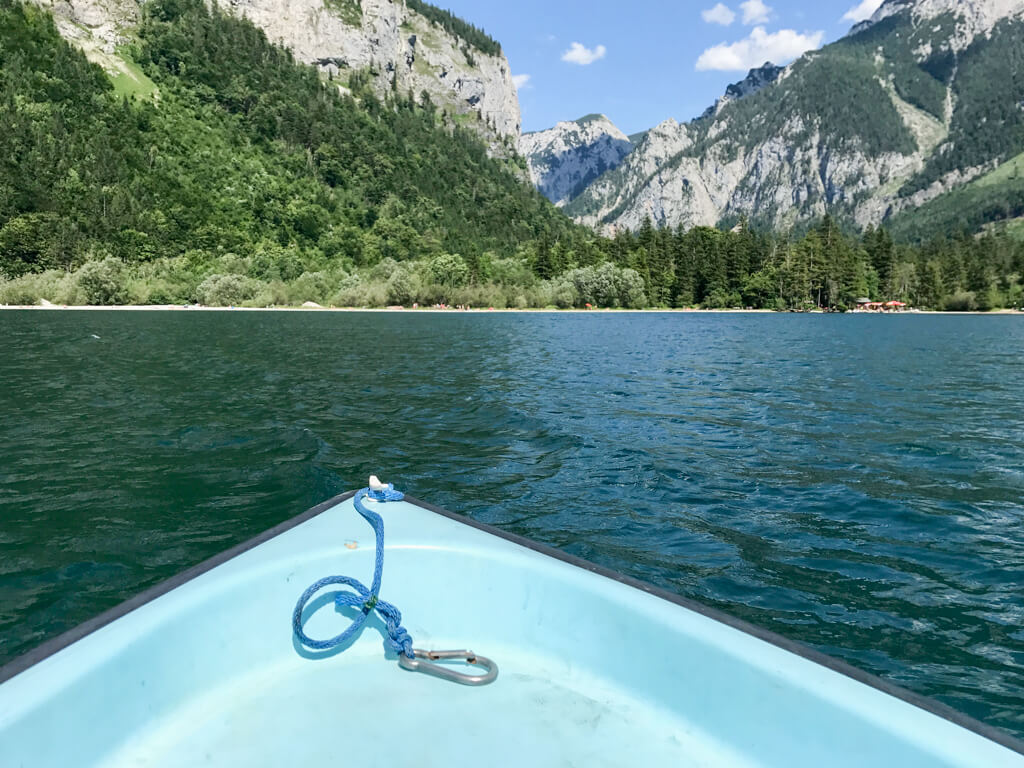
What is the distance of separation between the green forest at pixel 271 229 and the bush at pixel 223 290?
0.23 metres

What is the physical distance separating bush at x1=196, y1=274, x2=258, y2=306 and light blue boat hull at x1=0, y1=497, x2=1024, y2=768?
93.8m

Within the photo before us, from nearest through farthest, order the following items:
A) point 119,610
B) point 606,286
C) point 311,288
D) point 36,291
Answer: point 119,610 < point 36,291 < point 311,288 < point 606,286

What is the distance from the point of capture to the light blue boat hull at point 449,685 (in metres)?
2.33

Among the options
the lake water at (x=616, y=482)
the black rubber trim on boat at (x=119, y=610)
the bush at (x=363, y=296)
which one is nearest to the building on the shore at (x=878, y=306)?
the bush at (x=363, y=296)

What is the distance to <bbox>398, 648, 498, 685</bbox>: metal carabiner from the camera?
3152 mm

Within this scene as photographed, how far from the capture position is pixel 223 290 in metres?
87.2

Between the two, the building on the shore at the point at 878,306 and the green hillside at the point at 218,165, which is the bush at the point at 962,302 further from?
the green hillside at the point at 218,165

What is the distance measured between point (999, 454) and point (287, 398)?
50.7 ft

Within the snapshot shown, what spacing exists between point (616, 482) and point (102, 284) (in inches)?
3610

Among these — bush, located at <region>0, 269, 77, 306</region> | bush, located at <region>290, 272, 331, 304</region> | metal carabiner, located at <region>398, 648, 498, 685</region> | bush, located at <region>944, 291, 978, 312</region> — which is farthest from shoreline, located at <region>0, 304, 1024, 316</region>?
metal carabiner, located at <region>398, 648, 498, 685</region>

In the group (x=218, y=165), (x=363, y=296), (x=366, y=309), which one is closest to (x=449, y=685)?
(x=366, y=309)

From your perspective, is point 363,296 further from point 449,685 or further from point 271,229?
point 449,685

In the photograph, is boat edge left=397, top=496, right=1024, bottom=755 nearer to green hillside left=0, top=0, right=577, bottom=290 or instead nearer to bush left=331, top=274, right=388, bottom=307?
bush left=331, top=274, right=388, bottom=307

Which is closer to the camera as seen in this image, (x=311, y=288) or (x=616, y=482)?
(x=616, y=482)
